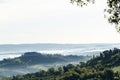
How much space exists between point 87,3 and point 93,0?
2.54 ft

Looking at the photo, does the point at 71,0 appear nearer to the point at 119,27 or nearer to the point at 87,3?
the point at 87,3

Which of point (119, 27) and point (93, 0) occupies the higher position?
point (93, 0)

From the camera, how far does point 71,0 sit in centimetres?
4456

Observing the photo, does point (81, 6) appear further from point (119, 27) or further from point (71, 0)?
point (119, 27)

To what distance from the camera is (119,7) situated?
1756 inches

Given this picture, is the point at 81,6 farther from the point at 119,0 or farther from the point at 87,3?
the point at 119,0

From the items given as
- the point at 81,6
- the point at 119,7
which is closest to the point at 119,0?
the point at 119,7

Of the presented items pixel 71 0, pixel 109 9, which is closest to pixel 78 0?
pixel 71 0

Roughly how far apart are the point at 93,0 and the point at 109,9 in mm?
2262

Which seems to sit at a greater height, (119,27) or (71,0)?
(71,0)

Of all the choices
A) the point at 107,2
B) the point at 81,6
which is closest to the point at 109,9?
the point at 107,2

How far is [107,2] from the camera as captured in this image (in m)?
45.2

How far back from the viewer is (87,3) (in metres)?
44.0

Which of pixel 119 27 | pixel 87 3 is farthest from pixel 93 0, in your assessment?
pixel 119 27
